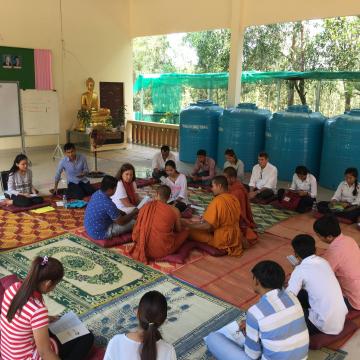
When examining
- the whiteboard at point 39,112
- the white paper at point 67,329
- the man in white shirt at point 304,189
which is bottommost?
the white paper at point 67,329

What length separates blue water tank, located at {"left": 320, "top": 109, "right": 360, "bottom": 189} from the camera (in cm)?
666

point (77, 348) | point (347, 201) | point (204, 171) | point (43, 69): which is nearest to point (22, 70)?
point (43, 69)

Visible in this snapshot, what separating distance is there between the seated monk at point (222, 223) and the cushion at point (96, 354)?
183 centimetres

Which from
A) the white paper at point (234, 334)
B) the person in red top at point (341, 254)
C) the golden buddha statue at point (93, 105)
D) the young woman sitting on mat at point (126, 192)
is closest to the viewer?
the white paper at point (234, 334)

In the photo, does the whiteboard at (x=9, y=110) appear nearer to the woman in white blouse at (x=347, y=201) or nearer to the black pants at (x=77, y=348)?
the woman in white blouse at (x=347, y=201)

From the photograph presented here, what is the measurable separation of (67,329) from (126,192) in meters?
2.47

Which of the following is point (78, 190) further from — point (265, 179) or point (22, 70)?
point (22, 70)

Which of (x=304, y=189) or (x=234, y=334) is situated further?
(x=304, y=189)

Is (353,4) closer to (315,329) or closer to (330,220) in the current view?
(330,220)

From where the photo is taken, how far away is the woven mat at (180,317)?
2840 mm

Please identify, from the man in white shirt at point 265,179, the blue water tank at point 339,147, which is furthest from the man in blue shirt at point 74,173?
the blue water tank at point 339,147

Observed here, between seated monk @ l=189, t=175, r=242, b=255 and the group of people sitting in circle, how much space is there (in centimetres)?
137

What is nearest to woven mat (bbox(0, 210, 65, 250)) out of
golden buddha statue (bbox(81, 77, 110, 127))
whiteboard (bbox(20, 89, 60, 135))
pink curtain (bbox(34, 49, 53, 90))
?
whiteboard (bbox(20, 89, 60, 135))

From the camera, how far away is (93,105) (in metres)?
10.5
